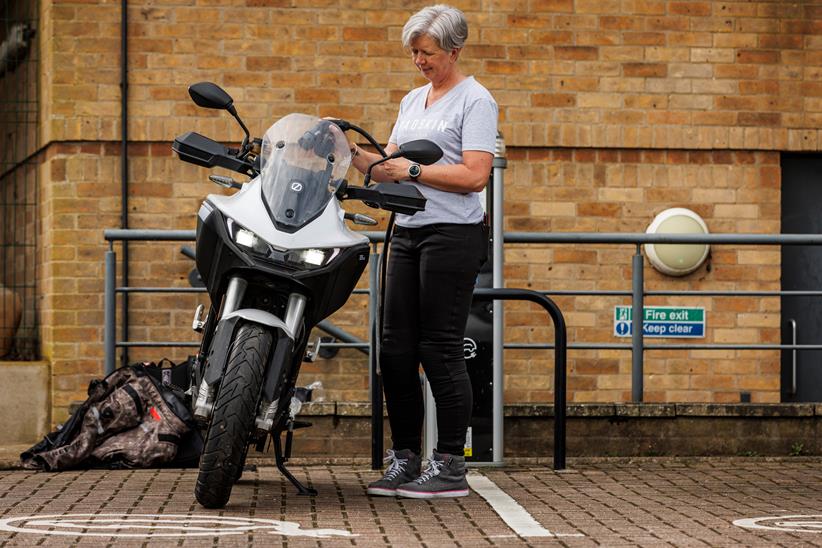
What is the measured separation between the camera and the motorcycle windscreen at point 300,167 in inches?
207

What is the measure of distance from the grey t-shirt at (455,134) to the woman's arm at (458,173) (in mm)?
33

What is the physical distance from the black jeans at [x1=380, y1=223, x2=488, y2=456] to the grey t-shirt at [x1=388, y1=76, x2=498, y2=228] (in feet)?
0.15

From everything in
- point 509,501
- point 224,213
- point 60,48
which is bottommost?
point 509,501

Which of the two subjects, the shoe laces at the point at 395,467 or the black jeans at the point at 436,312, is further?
the shoe laces at the point at 395,467

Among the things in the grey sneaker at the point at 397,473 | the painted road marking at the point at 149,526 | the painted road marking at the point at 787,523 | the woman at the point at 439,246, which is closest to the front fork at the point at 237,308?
the painted road marking at the point at 149,526

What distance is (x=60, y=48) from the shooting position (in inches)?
365

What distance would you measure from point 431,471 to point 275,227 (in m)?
1.23

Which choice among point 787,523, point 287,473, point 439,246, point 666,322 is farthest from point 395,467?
point 666,322

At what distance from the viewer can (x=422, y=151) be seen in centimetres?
530

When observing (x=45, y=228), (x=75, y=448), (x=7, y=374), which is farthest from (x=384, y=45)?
(x=75, y=448)

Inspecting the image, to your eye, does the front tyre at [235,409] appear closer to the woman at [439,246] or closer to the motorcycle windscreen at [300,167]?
the motorcycle windscreen at [300,167]

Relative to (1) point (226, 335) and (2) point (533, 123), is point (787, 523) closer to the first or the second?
(1) point (226, 335)

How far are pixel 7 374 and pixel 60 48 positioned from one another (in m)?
2.05

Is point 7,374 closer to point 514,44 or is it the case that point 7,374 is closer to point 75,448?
point 75,448
